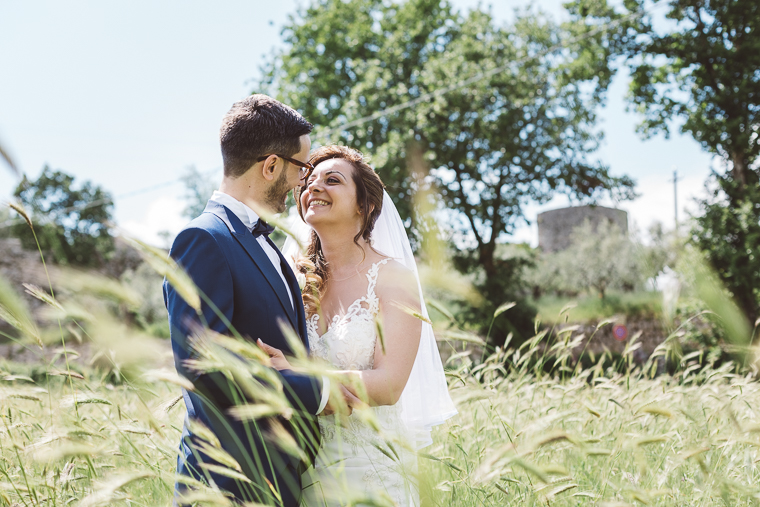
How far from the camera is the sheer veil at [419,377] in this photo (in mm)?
2893

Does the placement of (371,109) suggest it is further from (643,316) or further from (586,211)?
(586,211)

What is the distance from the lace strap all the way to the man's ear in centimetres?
80

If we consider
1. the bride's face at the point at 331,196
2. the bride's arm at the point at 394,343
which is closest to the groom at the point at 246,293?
the bride's arm at the point at 394,343

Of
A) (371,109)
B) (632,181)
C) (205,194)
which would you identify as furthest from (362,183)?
(205,194)

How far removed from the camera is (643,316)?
77.9 feet

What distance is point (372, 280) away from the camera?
2805mm

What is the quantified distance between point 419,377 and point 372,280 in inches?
26.8

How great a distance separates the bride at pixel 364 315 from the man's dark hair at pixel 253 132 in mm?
639

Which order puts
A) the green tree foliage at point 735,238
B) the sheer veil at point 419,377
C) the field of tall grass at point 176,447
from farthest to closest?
the green tree foliage at point 735,238 < the sheer veil at point 419,377 < the field of tall grass at point 176,447

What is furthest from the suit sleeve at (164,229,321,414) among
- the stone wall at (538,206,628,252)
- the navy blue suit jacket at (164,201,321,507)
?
the stone wall at (538,206,628,252)

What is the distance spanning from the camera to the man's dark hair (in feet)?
7.42

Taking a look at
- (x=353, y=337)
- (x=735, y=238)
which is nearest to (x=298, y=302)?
(x=353, y=337)

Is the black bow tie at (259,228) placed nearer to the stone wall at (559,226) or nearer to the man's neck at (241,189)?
the man's neck at (241,189)

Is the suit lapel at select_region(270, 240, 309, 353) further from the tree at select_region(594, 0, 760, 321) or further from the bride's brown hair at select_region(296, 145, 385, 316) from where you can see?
the tree at select_region(594, 0, 760, 321)
